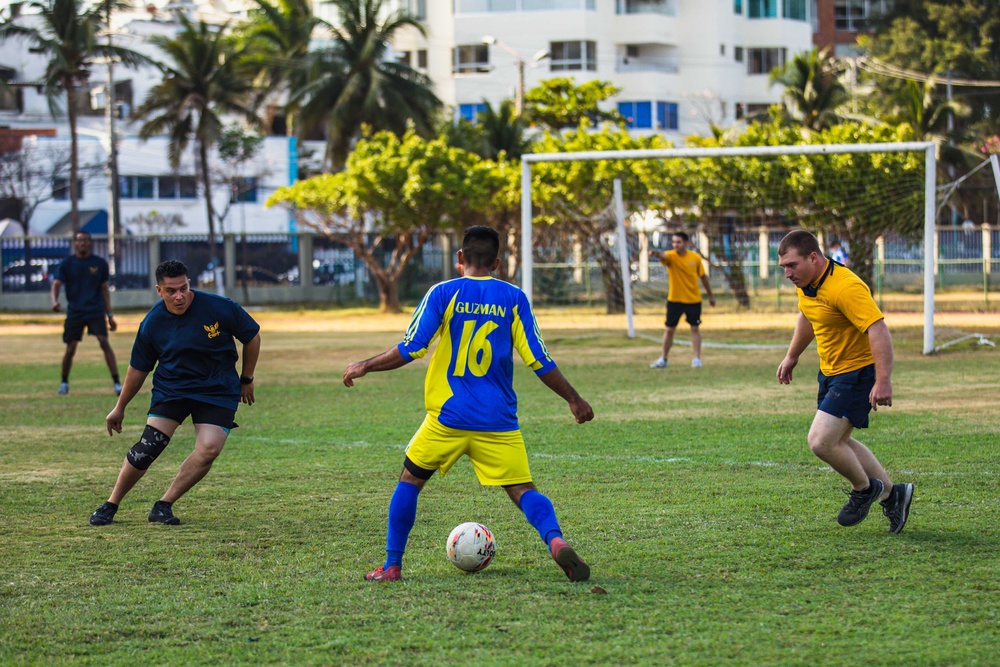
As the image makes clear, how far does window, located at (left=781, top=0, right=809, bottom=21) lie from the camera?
63594mm

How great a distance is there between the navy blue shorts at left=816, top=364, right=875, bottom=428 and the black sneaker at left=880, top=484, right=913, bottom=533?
0.40 metres

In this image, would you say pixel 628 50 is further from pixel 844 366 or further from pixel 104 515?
pixel 104 515

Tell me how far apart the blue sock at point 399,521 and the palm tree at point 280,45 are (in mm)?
42837

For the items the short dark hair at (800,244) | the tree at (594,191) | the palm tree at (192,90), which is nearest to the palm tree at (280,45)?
the palm tree at (192,90)

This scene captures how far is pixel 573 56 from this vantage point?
59344mm

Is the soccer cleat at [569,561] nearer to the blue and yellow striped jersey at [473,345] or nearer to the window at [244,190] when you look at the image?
the blue and yellow striped jersey at [473,345]

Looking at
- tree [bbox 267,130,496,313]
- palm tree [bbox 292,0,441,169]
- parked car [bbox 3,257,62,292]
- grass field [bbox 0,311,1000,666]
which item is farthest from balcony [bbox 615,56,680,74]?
grass field [bbox 0,311,1000,666]

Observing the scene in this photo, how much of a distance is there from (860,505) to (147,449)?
4085 mm

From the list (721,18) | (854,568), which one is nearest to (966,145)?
(721,18)

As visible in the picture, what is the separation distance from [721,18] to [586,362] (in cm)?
4710

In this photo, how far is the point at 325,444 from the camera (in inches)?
407

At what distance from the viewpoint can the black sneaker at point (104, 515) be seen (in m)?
7.08

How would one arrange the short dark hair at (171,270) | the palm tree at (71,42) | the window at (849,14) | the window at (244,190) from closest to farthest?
the short dark hair at (171,270)
the palm tree at (71,42)
the window at (244,190)
the window at (849,14)

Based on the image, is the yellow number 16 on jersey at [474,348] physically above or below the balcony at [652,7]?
below
